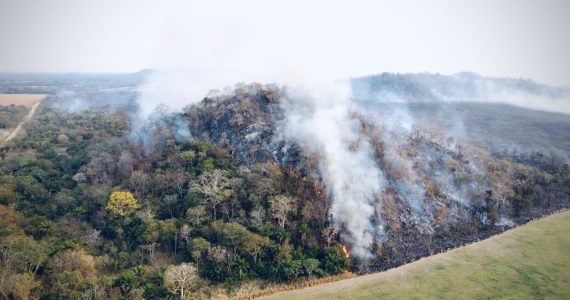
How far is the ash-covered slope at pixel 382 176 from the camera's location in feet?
170

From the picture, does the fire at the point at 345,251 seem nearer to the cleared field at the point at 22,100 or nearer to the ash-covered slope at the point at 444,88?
the ash-covered slope at the point at 444,88

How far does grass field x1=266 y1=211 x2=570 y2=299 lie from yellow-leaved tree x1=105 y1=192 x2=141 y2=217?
24.3m

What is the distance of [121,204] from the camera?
171 ft

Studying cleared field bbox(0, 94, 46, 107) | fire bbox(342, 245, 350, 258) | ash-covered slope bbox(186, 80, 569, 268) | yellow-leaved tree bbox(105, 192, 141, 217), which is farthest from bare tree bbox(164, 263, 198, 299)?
cleared field bbox(0, 94, 46, 107)

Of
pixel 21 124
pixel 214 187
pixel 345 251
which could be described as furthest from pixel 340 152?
pixel 21 124

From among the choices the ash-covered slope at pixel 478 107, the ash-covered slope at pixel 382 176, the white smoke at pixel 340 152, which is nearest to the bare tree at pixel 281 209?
the ash-covered slope at pixel 382 176

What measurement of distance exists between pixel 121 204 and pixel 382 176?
38898mm

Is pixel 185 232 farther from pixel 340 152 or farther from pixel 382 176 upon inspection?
pixel 382 176

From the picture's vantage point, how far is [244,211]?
52.8 meters

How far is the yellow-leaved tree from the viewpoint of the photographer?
51.3m

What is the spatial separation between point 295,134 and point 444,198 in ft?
84.9

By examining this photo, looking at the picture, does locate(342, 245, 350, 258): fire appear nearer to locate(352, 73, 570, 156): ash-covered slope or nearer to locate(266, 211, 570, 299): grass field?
locate(266, 211, 570, 299): grass field

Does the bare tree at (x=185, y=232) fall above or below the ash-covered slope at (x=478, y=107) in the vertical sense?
below

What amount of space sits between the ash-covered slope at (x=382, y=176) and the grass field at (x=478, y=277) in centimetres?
406
